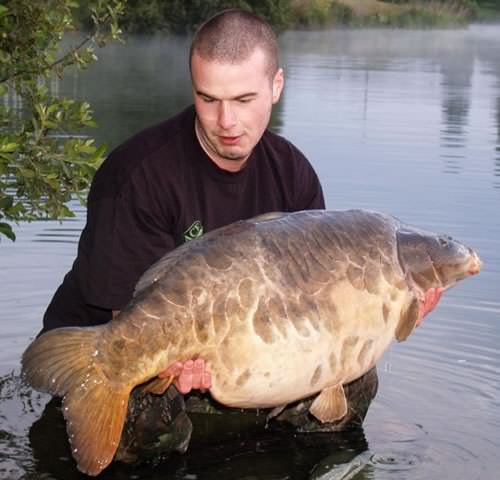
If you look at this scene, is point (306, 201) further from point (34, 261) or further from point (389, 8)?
point (389, 8)

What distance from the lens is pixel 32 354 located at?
13.5 ft

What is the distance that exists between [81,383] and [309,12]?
4865 cm

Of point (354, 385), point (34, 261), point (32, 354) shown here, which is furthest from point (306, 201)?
point (34, 261)

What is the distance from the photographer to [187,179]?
16.5 feet

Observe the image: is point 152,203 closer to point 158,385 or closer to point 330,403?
point 158,385

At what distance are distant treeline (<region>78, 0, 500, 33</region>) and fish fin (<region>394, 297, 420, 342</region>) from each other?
20.1 meters

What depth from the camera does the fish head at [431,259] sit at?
14.7 feet

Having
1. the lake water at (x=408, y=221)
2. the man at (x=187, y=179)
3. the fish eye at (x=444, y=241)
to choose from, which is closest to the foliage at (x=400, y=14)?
the lake water at (x=408, y=221)

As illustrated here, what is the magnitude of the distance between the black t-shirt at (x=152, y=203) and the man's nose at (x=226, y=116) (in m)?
0.30

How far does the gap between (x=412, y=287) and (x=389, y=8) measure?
56.3 meters

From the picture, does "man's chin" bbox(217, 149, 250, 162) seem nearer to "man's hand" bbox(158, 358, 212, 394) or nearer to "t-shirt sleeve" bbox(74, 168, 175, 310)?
"t-shirt sleeve" bbox(74, 168, 175, 310)

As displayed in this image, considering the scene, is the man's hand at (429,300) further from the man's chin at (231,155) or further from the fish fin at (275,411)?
the man's chin at (231,155)

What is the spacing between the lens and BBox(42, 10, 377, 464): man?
480cm

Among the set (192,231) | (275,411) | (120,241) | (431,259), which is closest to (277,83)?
(192,231)
